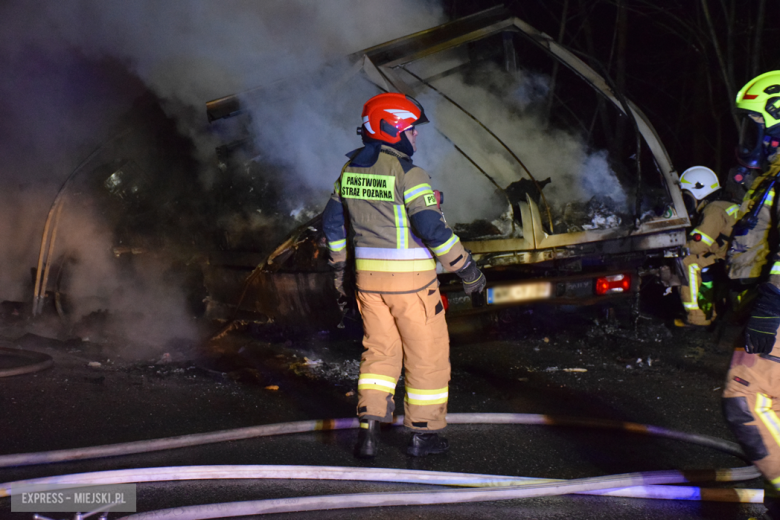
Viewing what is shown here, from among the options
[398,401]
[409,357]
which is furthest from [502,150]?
[409,357]

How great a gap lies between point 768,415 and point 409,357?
59.6 inches

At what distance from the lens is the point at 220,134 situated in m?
5.54

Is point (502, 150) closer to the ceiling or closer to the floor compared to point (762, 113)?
closer to the ceiling

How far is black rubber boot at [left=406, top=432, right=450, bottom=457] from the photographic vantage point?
9.72 feet

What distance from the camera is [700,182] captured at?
6.13 m

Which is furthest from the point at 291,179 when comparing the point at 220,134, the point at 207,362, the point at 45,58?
the point at 45,58

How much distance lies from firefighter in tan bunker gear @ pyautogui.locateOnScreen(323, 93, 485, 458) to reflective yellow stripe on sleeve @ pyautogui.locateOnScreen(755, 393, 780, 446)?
4.40 ft

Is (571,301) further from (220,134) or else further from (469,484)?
(220,134)

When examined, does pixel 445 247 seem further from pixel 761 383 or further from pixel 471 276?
pixel 761 383

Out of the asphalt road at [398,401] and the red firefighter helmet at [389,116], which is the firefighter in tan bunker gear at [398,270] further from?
the asphalt road at [398,401]

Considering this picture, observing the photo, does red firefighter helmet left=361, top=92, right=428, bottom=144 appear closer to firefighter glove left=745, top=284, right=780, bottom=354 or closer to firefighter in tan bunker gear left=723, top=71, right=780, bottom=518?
firefighter in tan bunker gear left=723, top=71, right=780, bottom=518

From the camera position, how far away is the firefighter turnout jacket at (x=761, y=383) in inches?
82.8

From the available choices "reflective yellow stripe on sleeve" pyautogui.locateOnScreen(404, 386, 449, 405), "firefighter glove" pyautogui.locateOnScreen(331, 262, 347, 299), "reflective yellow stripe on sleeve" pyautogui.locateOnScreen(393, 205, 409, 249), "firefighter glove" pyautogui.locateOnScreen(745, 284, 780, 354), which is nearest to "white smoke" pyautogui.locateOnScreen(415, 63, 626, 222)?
"firefighter glove" pyautogui.locateOnScreen(331, 262, 347, 299)

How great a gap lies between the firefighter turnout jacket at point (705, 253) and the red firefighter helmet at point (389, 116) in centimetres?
364
